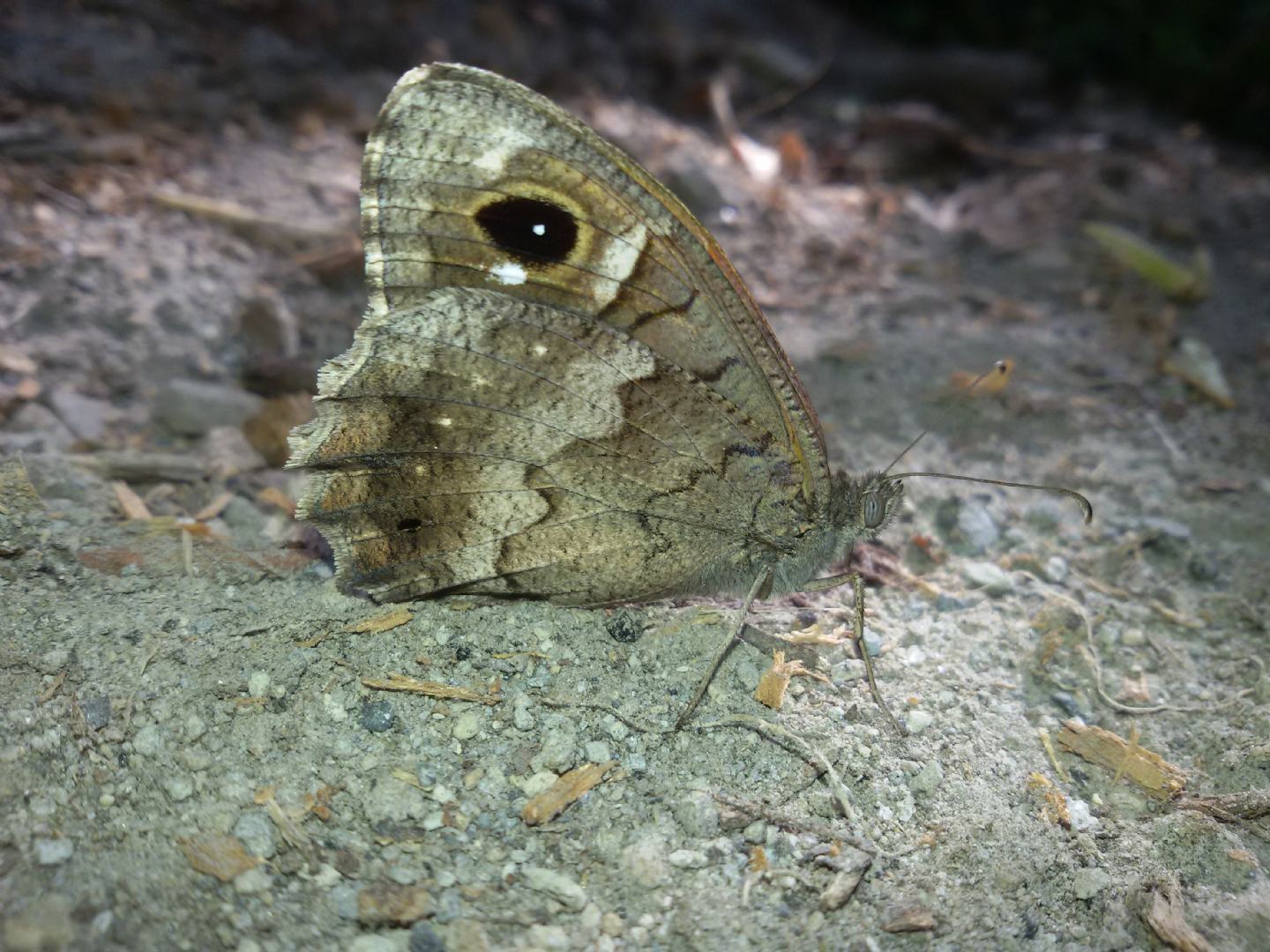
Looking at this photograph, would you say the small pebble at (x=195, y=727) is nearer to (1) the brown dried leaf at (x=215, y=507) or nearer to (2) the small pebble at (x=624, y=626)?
(1) the brown dried leaf at (x=215, y=507)

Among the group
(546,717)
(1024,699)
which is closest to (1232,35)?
(1024,699)

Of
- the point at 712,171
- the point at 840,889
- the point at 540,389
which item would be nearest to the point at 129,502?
the point at 540,389

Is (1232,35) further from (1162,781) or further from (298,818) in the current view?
(298,818)

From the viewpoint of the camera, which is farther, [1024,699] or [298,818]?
[1024,699]

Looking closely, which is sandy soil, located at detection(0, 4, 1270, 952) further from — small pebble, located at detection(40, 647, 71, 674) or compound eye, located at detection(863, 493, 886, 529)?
compound eye, located at detection(863, 493, 886, 529)

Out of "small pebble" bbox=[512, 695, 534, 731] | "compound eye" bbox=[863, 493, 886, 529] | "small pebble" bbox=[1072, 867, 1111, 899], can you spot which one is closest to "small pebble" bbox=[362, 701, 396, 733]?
"small pebble" bbox=[512, 695, 534, 731]

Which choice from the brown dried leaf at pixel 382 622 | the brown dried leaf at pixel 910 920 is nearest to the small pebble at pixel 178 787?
the brown dried leaf at pixel 382 622
